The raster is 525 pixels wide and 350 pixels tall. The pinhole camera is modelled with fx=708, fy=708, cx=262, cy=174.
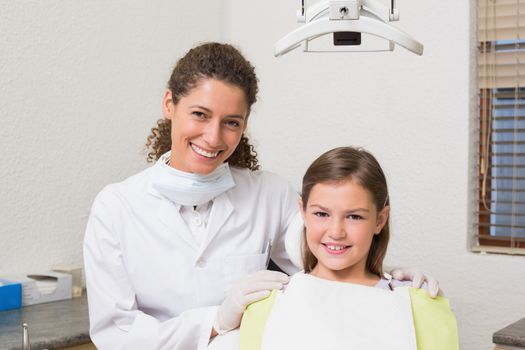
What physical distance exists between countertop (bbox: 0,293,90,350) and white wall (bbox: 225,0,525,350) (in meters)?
1.10

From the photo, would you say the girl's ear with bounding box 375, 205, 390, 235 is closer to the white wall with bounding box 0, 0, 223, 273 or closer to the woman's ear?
the woman's ear

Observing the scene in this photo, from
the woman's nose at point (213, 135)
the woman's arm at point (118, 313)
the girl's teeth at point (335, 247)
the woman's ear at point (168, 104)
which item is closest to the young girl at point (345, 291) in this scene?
the girl's teeth at point (335, 247)

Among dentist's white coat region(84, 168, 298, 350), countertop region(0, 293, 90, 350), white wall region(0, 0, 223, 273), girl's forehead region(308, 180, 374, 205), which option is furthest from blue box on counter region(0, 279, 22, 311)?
girl's forehead region(308, 180, 374, 205)

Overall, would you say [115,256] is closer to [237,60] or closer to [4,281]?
[237,60]

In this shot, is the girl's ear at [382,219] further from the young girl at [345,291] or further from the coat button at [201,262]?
the coat button at [201,262]

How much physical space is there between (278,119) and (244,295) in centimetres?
157

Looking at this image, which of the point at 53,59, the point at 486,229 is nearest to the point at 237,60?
the point at 53,59

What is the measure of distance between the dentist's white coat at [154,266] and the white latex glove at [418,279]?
1.23 feet

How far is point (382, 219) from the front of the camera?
1.45 meters

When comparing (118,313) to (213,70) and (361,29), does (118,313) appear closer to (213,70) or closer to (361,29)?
(213,70)

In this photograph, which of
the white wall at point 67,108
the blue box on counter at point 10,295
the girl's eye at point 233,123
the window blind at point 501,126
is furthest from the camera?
the window blind at point 501,126

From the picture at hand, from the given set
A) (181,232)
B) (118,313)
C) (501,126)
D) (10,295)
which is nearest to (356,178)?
(181,232)

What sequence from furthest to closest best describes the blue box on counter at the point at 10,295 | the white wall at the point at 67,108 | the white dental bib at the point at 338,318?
the white wall at the point at 67,108, the blue box on counter at the point at 10,295, the white dental bib at the point at 338,318

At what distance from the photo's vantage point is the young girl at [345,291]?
4.15 feet
